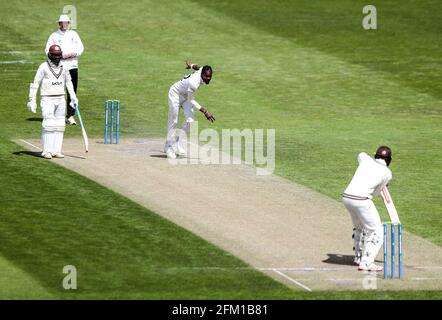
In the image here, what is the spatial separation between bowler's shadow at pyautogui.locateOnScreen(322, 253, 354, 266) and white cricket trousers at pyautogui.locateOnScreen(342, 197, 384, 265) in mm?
505

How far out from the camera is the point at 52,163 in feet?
92.0

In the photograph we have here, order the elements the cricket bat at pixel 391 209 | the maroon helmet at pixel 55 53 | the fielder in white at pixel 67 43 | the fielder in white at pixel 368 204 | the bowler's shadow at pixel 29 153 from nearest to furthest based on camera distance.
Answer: the cricket bat at pixel 391 209, the fielder in white at pixel 368 204, the maroon helmet at pixel 55 53, the bowler's shadow at pixel 29 153, the fielder in white at pixel 67 43

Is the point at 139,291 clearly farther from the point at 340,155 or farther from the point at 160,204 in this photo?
the point at 340,155

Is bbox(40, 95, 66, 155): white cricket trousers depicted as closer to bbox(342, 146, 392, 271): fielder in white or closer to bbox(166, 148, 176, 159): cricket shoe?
bbox(166, 148, 176, 159): cricket shoe

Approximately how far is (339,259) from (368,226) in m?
0.99

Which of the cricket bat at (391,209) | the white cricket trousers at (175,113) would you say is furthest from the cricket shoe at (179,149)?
the cricket bat at (391,209)

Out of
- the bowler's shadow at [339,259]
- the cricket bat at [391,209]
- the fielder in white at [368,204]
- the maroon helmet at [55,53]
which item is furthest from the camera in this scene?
the maroon helmet at [55,53]

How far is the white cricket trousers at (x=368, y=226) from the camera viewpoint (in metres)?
20.7

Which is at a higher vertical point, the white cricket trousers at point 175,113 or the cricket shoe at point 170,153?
the white cricket trousers at point 175,113

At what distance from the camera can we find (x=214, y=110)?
36250mm

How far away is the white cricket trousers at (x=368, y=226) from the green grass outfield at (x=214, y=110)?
1331mm

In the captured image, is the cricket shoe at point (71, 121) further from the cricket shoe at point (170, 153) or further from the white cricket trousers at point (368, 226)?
the white cricket trousers at point (368, 226)

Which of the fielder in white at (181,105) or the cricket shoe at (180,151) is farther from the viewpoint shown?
the cricket shoe at (180,151)
